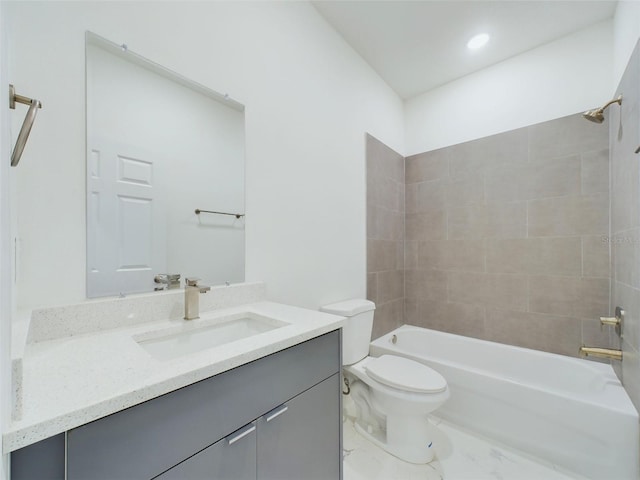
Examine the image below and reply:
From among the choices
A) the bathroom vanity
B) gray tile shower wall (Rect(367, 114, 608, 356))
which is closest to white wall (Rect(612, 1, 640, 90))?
gray tile shower wall (Rect(367, 114, 608, 356))

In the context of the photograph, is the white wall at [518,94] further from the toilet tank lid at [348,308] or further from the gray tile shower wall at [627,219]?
the toilet tank lid at [348,308]

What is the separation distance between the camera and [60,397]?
1.70 feet

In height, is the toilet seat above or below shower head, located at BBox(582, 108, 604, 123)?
below

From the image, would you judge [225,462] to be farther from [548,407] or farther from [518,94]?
[518,94]

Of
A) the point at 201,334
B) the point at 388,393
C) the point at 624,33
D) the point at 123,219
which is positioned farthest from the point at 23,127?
the point at 624,33

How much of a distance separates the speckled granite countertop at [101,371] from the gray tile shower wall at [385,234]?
4.49 ft

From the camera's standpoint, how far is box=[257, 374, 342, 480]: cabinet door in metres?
0.83

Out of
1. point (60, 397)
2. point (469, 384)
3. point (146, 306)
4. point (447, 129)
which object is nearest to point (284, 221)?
point (146, 306)

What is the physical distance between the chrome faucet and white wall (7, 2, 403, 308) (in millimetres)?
313

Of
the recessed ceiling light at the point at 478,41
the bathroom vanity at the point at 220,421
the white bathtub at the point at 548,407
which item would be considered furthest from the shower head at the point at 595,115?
the bathroom vanity at the point at 220,421

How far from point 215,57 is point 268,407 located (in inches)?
56.9

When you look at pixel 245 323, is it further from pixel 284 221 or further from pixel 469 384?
pixel 469 384

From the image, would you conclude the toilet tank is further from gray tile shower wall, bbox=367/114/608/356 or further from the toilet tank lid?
gray tile shower wall, bbox=367/114/608/356

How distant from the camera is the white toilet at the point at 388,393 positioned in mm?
1471
